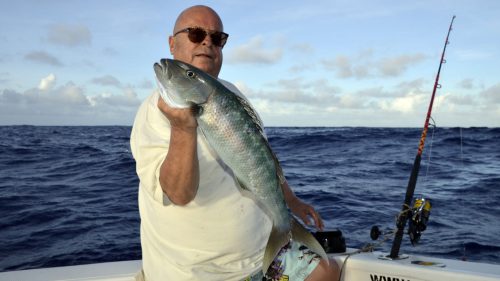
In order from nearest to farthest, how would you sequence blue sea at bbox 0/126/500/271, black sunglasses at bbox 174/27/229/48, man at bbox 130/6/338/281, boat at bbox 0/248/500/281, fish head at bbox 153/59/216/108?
fish head at bbox 153/59/216/108 < man at bbox 130/6/338/281 < black sunglasses at bbox 174/27/229/48 < boat at bbox 0/248/500/281 < blue sea at bbox 0/126/500/271

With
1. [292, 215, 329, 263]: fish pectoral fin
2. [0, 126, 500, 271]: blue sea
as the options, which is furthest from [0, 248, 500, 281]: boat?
[0, 126, 500, 271]: blue sea

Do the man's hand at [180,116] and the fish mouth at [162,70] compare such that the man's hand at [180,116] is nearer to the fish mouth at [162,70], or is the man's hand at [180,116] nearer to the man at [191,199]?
the man at [191,199]

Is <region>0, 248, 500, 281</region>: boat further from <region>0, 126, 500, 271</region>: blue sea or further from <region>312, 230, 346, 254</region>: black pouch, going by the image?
<region>0, 126, 500, 271</region>: blue sea

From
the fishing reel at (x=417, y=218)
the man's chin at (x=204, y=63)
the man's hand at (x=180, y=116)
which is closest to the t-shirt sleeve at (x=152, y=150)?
the man's hand at (x=180, y=116)

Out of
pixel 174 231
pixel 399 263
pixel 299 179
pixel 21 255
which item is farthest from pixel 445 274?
pixel 299 179

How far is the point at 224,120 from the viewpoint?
2.00 metres

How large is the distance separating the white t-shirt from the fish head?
0.45 meters

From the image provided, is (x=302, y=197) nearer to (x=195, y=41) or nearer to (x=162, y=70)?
(x=195, y=41)

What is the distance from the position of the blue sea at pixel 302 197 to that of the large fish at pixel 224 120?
4871 millimetres

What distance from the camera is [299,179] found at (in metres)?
13.2

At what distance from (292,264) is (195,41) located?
1.85m

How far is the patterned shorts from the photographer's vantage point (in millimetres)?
3191

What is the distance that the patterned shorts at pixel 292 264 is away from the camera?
3.19m

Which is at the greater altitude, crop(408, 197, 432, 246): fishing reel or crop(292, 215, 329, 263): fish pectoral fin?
crop(292, 215, 329, 263): fish pectoral fin
